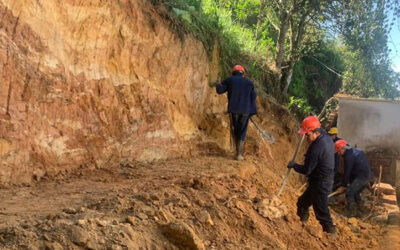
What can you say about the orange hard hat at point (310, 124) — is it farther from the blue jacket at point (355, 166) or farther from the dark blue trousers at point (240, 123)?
the blue jacket at point (355, 166)

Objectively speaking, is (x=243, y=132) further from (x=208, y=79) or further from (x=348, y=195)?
(x=348, y=195)

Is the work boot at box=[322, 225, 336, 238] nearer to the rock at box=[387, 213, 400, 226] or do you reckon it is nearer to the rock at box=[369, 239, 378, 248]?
the rock at box=[369, 239, 378, 248]

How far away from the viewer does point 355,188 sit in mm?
10016

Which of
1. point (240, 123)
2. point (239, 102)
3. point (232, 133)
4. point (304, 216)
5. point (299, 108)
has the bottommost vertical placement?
point (304, 216)

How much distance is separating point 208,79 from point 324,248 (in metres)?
4.56

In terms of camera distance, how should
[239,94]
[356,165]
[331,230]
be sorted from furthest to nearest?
[356,165], [239,94], [331,230]

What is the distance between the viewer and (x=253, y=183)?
23.1ft

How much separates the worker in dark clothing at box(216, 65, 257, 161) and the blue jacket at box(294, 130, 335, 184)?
2.34 m

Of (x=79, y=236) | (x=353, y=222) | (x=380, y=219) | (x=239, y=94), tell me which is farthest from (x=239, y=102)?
(x=79, y=236)

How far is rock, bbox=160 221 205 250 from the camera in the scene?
12.7 feet

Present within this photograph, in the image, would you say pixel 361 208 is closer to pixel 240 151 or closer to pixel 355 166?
pixel 355 166

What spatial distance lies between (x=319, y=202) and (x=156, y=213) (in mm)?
2865

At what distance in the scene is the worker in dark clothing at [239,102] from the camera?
8.34 m

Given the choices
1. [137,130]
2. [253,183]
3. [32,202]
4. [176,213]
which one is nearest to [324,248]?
[253,183]
